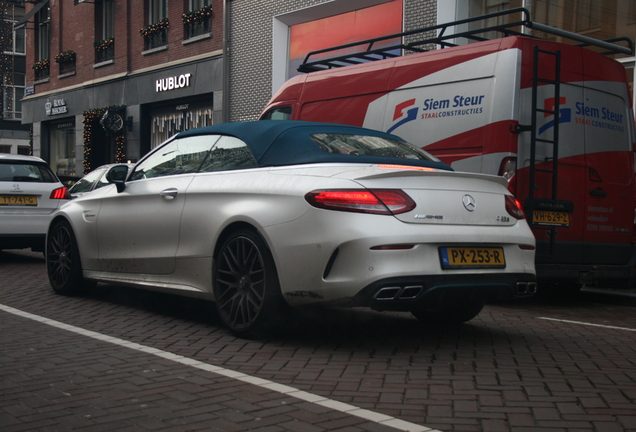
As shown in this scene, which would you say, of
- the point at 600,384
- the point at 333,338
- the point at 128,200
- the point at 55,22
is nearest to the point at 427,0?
the point at 128,200

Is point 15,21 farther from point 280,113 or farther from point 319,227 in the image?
point 319,227

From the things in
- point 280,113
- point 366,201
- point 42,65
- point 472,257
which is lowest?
point 472,257

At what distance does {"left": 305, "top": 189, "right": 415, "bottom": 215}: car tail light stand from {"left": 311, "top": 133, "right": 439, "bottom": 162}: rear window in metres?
0.68

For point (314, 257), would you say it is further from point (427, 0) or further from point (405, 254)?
point (427, 0)

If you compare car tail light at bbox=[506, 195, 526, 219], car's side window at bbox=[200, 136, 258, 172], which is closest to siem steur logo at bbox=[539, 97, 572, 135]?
car tail light at bbox=[506, 195, 526, 219]

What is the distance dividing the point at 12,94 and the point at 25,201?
40578mm

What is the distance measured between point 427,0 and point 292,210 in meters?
11.2

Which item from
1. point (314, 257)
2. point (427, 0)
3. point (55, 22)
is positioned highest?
point (55, 22)

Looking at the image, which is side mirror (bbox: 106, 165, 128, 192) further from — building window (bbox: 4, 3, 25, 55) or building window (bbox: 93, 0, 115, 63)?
building window (bbox: 4, 3, 25, 55)

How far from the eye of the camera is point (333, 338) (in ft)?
17.1

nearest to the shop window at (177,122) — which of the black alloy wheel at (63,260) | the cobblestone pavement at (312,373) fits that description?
the black alloy wheel at (63,260)

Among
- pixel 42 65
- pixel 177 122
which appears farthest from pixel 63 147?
pixel 177 122

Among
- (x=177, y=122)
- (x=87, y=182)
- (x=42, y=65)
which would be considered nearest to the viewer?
(x=87, y=182)

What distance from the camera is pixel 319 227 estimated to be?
4543mm
